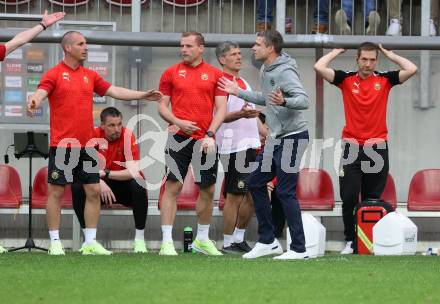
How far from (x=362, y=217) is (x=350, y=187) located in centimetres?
40

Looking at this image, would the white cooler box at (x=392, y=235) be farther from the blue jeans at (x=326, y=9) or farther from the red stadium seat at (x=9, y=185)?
the red stadium seat at (x=9, y=185)

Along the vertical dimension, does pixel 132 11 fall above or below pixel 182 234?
above

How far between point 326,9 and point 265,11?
78cm

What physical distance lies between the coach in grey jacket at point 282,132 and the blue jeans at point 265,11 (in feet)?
14.2

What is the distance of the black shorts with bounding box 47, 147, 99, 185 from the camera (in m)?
12.3

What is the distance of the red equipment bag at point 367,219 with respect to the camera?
43.4 feet

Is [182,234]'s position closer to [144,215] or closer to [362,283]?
[144,215]

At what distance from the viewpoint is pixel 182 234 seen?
1491cm

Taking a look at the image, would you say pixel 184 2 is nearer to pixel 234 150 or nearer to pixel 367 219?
pixel 234 150

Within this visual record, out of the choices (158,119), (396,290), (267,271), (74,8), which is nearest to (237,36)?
(158,119)

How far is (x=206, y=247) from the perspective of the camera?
43.4ft

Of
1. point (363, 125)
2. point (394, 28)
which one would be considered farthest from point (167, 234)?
point (394, 28)

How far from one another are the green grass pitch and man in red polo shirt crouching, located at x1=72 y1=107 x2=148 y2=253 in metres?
1.47

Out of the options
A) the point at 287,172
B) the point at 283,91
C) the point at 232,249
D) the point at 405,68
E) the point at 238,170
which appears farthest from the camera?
the point at 232,249
